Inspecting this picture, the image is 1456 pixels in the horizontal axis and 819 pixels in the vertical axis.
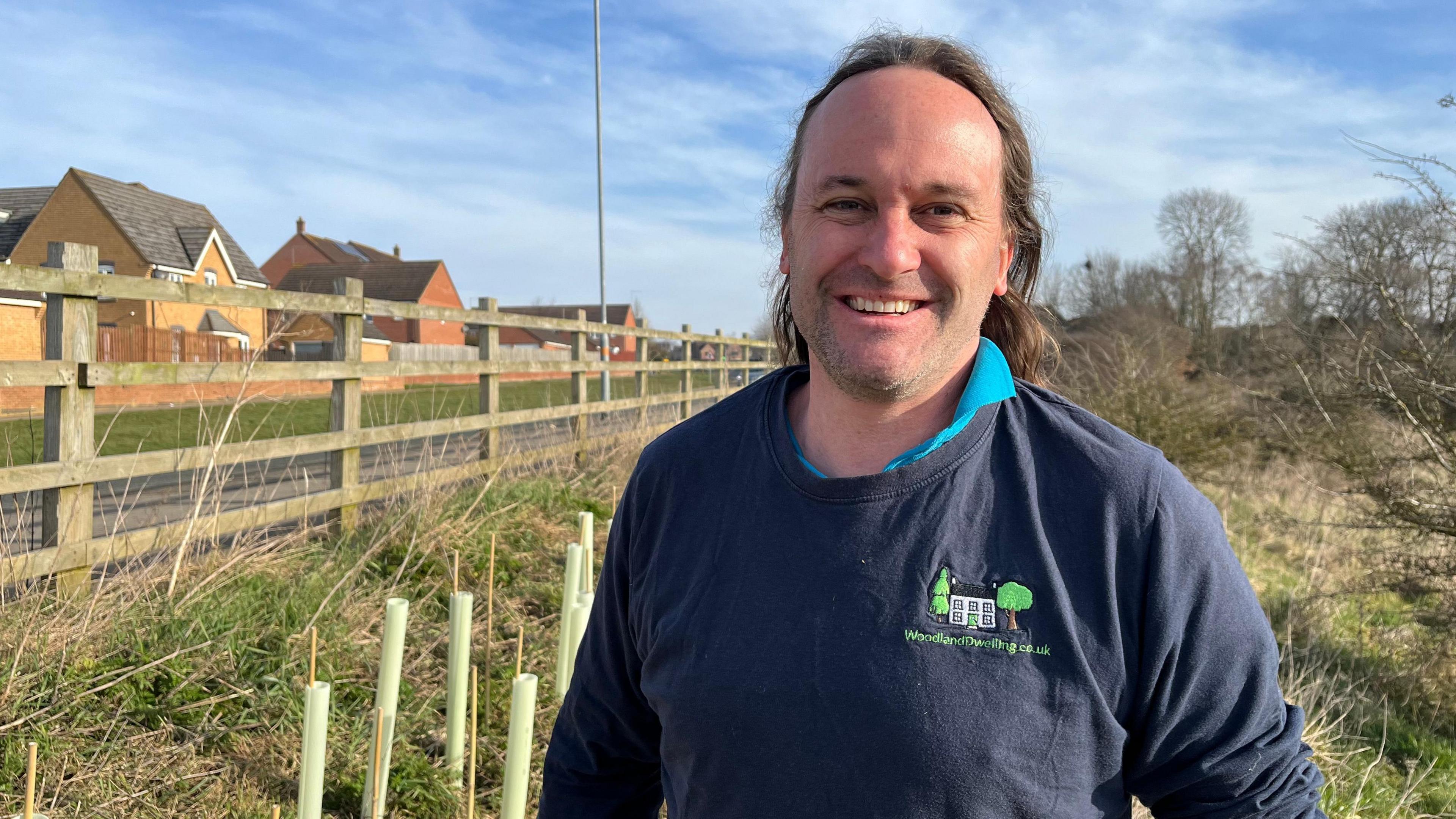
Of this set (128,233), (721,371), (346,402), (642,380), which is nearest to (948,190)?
(346,402)

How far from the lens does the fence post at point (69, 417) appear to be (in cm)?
362

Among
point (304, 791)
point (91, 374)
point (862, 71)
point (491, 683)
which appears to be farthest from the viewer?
point (91, 374)

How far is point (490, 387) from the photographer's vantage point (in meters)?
6.77

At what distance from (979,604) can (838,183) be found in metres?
0.63

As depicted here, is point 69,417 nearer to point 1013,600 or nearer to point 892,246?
point 892,246

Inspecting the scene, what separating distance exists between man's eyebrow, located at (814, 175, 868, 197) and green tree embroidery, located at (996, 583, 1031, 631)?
23.4 inches

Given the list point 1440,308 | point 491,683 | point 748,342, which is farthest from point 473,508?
point 748,342

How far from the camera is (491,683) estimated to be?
138 inches

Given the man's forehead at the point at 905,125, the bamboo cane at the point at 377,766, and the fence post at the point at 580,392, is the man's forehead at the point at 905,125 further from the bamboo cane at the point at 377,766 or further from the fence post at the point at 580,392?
the fence post at the point at 580,392

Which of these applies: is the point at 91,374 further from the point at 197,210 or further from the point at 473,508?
the point at 197,210

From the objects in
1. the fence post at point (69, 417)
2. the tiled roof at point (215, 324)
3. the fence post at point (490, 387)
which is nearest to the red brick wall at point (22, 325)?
the fence post at point (69, 417)

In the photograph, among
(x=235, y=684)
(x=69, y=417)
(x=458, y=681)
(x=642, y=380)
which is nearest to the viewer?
(x=458, y=681)

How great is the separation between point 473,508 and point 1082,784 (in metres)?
4.21

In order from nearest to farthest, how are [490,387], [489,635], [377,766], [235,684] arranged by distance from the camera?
[377,766]
[489,635]
[235,684]
[490,387]
